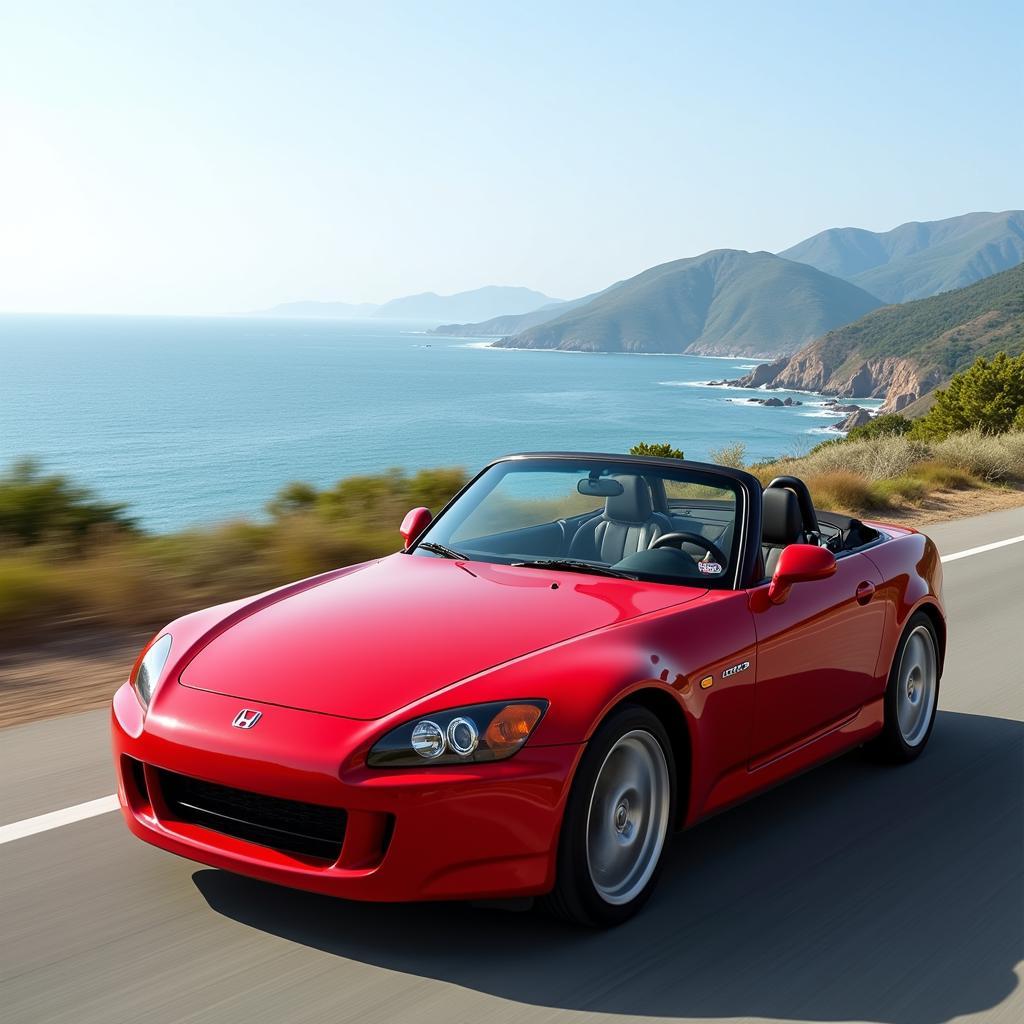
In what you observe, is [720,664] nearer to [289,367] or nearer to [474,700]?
[474,700]

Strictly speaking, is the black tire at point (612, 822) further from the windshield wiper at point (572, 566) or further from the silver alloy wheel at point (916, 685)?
the silver alloy wheel at point (916, 685)

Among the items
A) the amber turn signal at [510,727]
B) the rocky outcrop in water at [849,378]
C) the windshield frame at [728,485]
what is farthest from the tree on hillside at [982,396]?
the rocky outcrop in water at [849,378]

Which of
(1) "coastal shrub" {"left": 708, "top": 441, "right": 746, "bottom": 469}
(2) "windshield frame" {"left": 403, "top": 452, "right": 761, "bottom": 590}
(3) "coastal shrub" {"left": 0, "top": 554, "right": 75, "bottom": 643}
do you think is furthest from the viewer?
(1) "coastal shrub" {"left": 708, "top": 441, "right": 746, "bottom": 469}

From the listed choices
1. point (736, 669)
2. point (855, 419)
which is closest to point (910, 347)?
point (855, 419)

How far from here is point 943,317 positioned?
161 m

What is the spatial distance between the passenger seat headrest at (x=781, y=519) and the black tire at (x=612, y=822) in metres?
1.44

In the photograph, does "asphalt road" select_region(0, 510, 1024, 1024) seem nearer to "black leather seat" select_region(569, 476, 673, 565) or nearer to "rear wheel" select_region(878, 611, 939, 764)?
"rear wheel" select_region(878, 611, 939, 764)

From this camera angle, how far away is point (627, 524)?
5223 mm

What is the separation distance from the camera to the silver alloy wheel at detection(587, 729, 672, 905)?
3.71 m

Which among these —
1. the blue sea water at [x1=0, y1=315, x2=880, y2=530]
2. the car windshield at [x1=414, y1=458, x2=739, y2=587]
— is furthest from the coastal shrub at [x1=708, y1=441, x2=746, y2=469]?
the blue sea water at [x1=0, y1=315, x2=880, y2=530]

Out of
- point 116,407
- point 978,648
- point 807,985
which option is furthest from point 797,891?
point 116,407

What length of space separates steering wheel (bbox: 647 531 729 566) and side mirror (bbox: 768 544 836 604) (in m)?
0.27

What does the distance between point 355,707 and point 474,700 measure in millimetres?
327

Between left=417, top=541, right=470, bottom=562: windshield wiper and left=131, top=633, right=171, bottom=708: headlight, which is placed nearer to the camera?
left=131, top=633, right=171, bottom=708: headlight
